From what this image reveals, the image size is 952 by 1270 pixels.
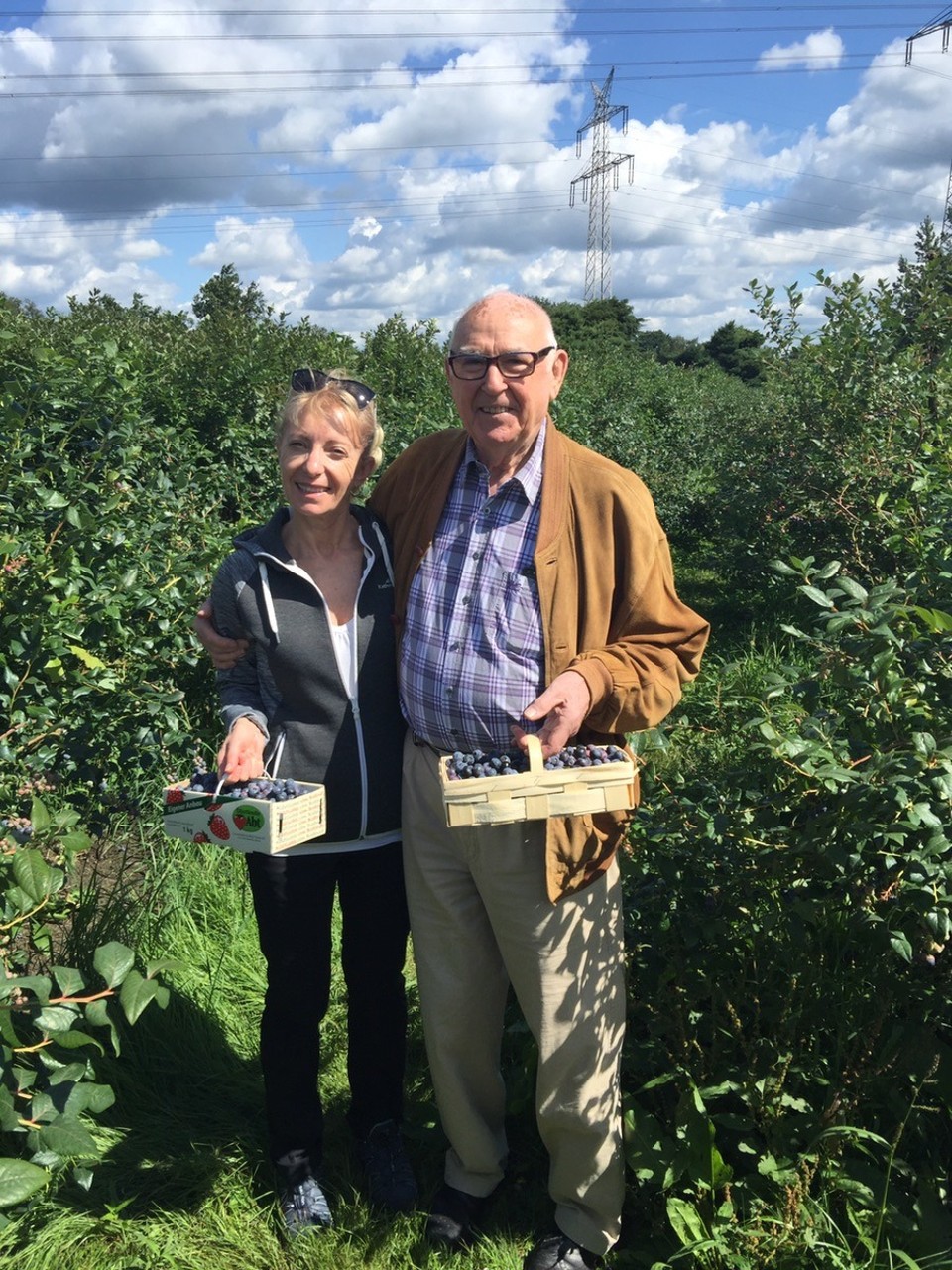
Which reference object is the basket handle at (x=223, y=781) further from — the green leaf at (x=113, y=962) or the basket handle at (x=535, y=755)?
the basket handle at (x=535, y=755)

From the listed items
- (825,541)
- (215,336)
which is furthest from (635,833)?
(215,336)

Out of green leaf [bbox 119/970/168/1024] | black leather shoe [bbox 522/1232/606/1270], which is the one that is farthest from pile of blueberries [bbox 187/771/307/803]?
black leather shoe [bbox 522/1232/606/1270]

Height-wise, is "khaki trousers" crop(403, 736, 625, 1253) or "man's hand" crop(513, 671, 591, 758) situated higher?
"man's hand" crop(513, 671, 591, 758)

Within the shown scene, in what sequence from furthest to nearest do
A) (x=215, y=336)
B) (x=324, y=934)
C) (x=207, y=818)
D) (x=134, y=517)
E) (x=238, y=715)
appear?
1. (x=215, y=336)
2. (x=134, y=517)
3. (x=324, y=934)
4. (x=238, y=715)
5. (x=207, y=818)

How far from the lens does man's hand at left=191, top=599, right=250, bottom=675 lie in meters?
2.23

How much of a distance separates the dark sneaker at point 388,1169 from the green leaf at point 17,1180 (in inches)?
41.2

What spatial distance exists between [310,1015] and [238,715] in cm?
75

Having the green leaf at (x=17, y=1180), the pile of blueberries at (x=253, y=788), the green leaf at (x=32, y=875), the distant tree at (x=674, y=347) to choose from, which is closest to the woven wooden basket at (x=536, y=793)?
the pile of blueberries at (x=253, y=788)

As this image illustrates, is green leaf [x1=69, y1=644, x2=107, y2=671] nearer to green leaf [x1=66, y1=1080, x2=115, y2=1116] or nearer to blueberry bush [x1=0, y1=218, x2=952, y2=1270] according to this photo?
blueberry bush [x1=0, y1=218, x2=952, y2=1270]

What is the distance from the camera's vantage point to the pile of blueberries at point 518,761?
193cm

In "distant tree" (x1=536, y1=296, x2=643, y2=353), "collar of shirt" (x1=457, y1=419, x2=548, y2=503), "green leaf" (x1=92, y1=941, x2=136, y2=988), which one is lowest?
"green leaf" (x1=92, y1=941, x2=136, y2=988)

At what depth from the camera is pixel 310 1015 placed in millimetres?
2395

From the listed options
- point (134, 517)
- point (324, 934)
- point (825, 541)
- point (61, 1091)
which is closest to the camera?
point (61, 1091)

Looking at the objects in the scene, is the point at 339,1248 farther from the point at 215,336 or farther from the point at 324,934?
the point at 215,336
